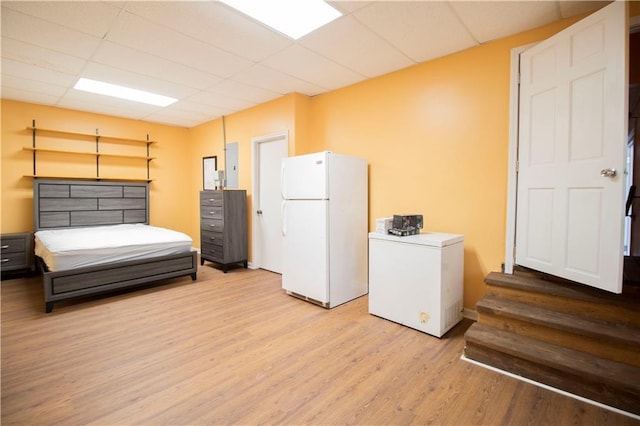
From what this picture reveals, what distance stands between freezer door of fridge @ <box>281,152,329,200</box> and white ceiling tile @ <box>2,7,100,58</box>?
2095 millimetres

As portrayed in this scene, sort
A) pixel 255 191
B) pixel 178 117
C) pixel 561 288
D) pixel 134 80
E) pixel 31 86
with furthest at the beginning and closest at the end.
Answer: pixel 178 117 < pixel 255 191 < pixel 31 86 < pixel 134 80 < pixel 561 288

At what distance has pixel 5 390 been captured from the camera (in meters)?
1.87

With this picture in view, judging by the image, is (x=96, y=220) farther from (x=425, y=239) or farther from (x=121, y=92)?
(x=425, y=239)

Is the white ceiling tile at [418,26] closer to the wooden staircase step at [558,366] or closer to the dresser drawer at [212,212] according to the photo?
the wooden staircase step at [558,366]

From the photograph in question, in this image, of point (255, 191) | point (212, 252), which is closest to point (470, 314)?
point (255, 191)

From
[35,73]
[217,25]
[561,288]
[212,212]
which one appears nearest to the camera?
[561,288]

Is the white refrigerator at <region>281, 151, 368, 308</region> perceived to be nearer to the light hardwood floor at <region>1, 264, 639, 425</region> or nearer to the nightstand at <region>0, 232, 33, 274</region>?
the light hardwood floor at <region>1, 264, 639, 425</region>

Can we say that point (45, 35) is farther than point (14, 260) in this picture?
No

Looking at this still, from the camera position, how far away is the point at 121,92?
161 inches

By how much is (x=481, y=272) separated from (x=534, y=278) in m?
0.48

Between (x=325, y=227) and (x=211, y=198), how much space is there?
2486 mm

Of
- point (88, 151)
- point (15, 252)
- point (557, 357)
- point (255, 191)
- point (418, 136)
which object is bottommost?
point (557, 357)

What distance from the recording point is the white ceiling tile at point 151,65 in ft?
9.45

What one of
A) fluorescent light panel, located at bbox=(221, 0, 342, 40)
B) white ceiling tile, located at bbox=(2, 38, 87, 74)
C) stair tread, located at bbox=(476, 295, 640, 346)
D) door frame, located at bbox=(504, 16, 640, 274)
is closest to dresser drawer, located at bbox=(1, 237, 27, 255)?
white ceiling tile, located at bbox=(2, 38, 87, 74)
